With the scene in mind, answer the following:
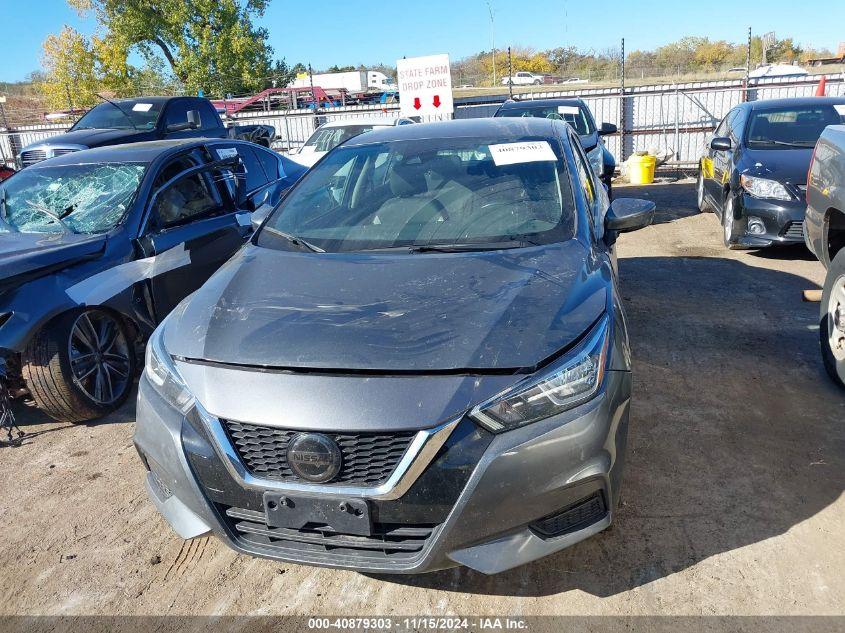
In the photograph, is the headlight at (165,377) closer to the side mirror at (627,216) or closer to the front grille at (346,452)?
the front grille at (346,452)

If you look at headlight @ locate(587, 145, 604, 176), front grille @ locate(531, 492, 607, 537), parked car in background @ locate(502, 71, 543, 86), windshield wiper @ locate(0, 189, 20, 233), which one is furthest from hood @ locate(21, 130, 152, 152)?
parked car in background @ locate(502, 71, 543, 86)

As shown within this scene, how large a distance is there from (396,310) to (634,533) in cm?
141

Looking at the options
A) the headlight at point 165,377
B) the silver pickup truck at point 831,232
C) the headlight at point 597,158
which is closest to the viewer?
the headlight at point 165,377

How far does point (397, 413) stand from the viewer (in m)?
2.06

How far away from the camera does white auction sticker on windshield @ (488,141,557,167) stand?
3586 millimetres

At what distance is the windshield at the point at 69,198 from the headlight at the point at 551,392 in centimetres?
344

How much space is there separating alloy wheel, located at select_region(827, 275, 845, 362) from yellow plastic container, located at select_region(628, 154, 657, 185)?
1015 centimetres

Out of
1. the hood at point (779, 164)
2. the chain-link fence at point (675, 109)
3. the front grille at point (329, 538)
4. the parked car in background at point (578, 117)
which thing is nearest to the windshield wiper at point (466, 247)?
the front grille at point (329, 538)

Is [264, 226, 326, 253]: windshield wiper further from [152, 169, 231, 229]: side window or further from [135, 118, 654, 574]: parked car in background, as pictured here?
[152, 169, 231, 229]: side window

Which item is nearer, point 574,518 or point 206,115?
point 574,518

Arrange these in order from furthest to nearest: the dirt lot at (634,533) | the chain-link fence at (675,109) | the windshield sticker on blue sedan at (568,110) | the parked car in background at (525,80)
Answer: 1. the parked car in background at (525,80)
2. the chain-link fence at (675,109)
3. the windshield sticker on blue sedan at (568,110)
4. the dirt lot at (634,533)

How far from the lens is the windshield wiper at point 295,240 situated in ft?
10.6

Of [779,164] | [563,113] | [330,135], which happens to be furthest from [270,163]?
[563,113]

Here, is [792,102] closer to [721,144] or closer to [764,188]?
[721,144]
